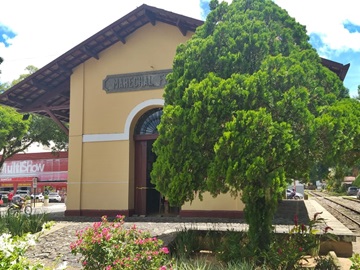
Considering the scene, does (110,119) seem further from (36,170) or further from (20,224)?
(36,170)

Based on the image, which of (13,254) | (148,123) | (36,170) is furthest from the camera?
A: (36,170)

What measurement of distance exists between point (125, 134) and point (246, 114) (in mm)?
8755

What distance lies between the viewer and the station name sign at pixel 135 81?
13633 millimetres

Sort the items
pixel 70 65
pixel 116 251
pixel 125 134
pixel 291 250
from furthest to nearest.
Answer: pixel 70 65 → pixel 125 134 → pixel 291 250 → pixel 116 251

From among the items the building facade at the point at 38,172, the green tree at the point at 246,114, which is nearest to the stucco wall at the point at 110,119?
the green tree at the point at 246,114

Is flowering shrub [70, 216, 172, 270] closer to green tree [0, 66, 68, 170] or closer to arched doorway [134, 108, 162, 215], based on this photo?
arched doorway [134, 108, 162, 215]

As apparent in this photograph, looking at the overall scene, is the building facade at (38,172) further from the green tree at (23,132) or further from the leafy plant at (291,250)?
the leafy plant at (291,250)

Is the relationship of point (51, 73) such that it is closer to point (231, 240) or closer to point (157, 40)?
point (157, 40)

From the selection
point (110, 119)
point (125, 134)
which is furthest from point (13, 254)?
point (110, 119)

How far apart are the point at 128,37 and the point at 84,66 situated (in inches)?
81.8

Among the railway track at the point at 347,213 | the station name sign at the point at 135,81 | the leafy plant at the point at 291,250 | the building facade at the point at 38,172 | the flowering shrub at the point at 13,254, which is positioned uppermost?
the station name sign at the point at 135,81

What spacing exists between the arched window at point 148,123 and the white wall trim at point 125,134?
0.51 meters

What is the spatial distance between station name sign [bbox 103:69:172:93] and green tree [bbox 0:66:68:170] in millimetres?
15068

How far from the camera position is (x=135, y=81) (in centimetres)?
1403
